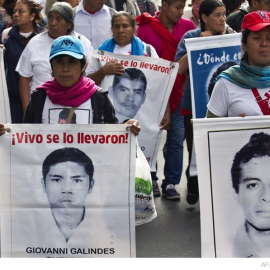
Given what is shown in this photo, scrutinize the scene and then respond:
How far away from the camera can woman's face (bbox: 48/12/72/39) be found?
19.8 ft

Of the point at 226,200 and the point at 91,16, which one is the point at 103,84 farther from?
the point at 226,200

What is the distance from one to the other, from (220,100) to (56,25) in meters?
2.26

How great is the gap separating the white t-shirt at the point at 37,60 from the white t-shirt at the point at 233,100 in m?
2.08

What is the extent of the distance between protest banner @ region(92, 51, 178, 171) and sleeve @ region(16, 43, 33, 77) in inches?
21.4

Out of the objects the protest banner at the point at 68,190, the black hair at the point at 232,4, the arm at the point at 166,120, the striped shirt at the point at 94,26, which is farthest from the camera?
the black hair at the point at 232,4

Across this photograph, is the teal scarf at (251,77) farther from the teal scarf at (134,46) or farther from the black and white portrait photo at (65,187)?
the teal scarf at (134,46)

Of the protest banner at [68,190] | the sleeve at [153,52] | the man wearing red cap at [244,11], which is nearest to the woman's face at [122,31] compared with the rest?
the sleeve at [153,52]

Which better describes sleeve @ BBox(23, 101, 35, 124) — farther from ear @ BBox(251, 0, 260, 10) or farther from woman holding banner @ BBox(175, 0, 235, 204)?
ear @ BBox(251, 0, 260, 10)

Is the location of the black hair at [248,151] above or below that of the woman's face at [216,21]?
below

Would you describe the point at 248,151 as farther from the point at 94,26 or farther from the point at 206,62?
the point at 94,26

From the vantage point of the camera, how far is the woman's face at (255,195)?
13.0 ft

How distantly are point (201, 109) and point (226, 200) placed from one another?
1966 mm
